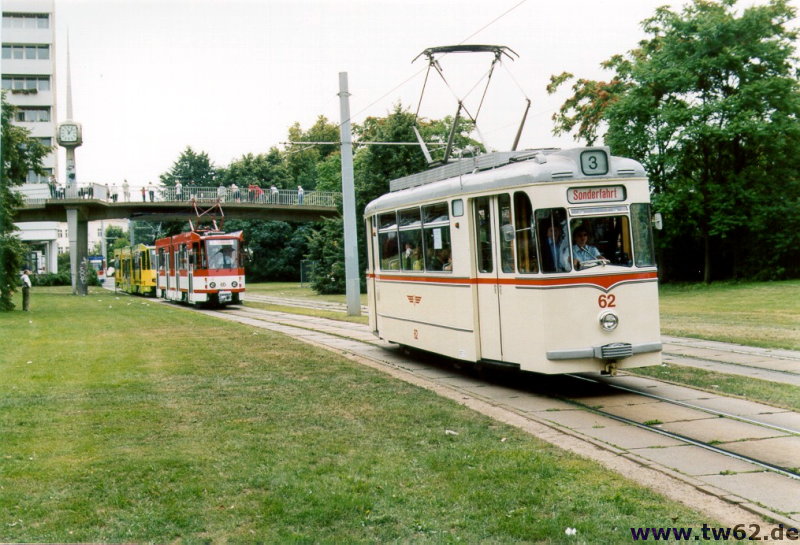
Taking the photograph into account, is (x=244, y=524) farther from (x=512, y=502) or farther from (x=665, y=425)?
(x=665, y=425)

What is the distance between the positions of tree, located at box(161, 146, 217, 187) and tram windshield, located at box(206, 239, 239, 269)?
4894 cm

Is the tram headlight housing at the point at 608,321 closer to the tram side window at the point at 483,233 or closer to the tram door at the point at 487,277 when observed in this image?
the tram door at the point at 487,277

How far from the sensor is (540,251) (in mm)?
10789

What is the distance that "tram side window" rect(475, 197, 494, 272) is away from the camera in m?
11.9

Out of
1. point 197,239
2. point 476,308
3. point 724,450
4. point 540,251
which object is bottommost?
point 724,450

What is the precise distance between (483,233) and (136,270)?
4827 cm

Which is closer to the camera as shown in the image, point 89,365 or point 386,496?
point 386,496

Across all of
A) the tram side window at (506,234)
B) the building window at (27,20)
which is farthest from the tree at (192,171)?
the building window at (27,20)

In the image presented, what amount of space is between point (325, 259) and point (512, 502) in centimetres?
4143

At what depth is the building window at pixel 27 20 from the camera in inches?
307

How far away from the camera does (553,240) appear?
35.3 ft

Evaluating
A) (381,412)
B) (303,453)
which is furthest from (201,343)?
(303,453)

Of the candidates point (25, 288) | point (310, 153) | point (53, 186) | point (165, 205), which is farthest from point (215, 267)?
point (310, 153)

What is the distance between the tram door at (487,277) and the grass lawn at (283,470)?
1.39m
